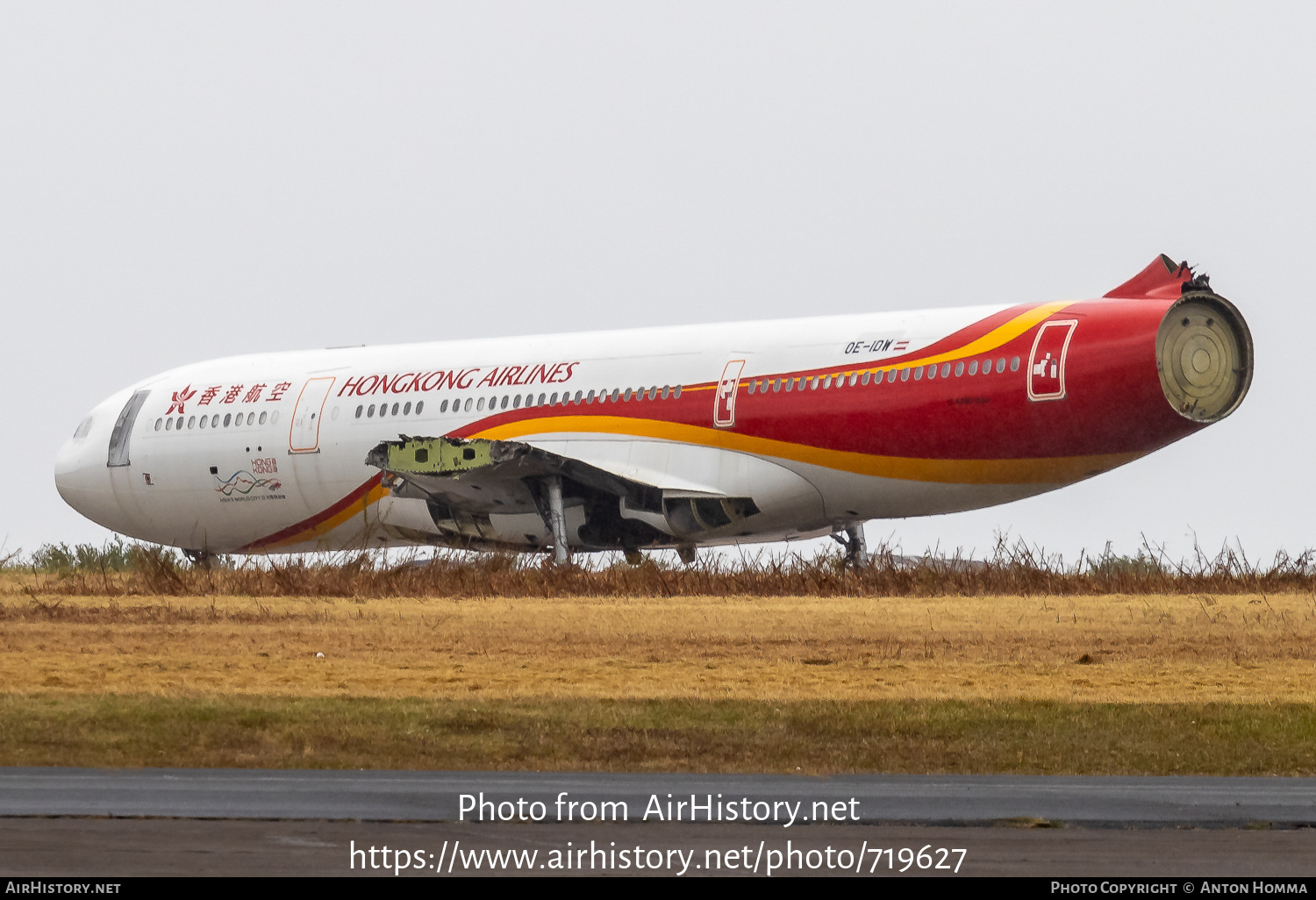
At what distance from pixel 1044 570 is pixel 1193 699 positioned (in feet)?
44.7

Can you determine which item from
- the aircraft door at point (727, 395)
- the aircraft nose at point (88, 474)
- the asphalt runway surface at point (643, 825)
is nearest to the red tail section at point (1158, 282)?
the aircraft door at point (727, 395)

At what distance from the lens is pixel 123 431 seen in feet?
125

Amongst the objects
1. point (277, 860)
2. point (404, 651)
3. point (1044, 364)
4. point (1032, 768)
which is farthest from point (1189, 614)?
point (277, 860)

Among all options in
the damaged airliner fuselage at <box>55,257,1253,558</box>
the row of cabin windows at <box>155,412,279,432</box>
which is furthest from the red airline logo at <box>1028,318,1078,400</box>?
the row of cabin windows at <box>155,412,279,432</box>

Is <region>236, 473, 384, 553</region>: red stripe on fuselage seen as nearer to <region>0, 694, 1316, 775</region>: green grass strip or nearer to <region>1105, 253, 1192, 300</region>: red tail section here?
<region>1105, 253, 1192, 300</region>: red tail section

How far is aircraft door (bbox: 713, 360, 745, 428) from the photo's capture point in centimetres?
3089

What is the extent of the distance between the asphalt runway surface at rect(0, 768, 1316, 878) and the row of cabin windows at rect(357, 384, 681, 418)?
69.8 feet

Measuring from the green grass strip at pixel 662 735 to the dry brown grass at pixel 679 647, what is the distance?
1.05 meters

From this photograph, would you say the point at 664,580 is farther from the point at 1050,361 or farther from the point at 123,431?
the point at 123,431

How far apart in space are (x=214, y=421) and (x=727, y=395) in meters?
11.1

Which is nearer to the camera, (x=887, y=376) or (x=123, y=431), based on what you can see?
(x=887, y=376)

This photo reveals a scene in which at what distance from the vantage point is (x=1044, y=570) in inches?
1134

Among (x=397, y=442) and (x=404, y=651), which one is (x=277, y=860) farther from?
(x=397, y=442)

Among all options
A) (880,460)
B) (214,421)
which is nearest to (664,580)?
(880,460)
